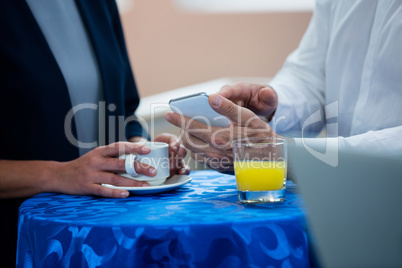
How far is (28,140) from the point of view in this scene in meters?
1.47

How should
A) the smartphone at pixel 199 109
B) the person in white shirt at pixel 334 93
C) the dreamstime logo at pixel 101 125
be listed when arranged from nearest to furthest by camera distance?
the smartphone at pixel 199 109, the person in white shirt at pixel 334 93, the dreamstime logo at pixel 101 125

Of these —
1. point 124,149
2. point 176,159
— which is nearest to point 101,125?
point 176,159

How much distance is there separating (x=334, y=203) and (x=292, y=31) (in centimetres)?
366

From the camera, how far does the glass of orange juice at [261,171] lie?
956 mm

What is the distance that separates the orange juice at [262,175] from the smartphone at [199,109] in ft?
0.69

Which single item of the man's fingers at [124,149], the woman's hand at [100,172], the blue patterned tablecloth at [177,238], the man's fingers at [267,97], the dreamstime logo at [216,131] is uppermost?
the man's fingers at [267,97]

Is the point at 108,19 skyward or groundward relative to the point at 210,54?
groundward

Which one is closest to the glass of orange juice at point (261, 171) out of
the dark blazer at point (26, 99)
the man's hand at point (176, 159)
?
the man's hand at point (176, 159)

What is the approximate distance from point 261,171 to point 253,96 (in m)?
0.57

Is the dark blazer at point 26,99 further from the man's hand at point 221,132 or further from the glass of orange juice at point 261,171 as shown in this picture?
the glass of orange juice at point 261,171

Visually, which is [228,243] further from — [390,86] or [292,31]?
[292,31]

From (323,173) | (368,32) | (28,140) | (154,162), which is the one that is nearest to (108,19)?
(28,140)

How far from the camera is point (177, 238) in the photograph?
82cm

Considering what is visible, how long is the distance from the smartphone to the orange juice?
210 mm
